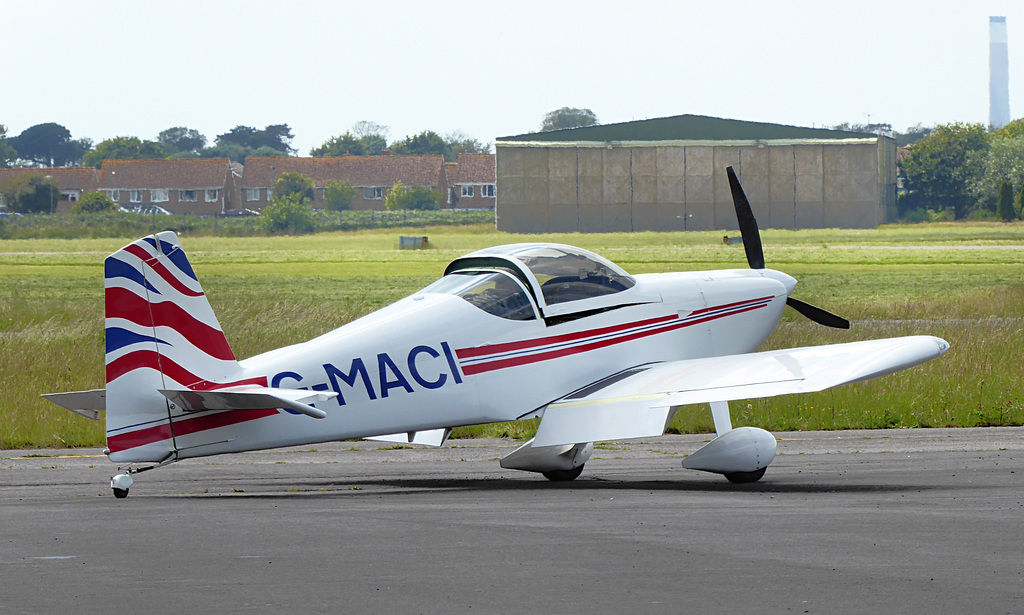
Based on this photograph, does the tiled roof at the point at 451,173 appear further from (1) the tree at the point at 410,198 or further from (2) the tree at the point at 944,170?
(2) the tree at the point at 944,170

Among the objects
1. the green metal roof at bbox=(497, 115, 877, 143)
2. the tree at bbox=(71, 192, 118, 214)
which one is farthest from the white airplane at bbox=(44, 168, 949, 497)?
the tree at bbox=(71, 192, 118, 214)

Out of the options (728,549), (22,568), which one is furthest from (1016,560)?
(22,568)

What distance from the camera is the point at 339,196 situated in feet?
450

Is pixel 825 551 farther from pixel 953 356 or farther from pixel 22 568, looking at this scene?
pixel 953 356

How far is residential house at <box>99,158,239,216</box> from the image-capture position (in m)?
138

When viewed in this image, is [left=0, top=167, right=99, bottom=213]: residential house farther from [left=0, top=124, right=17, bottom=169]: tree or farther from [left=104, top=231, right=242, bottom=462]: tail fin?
[left=104, top=231, right=242, bottom=462]: tail fin

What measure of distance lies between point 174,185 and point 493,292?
5190 inches

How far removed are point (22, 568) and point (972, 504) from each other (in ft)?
21.5

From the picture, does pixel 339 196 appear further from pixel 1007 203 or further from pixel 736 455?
pixel 736 455

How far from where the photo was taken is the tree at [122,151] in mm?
174750

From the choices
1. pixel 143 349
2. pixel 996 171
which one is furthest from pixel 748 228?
pixel 996 171

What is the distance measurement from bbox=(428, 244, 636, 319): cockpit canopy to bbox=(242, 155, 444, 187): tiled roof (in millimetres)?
131614

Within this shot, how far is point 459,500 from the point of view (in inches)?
402

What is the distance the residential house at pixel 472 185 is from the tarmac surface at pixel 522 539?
131731 mm
